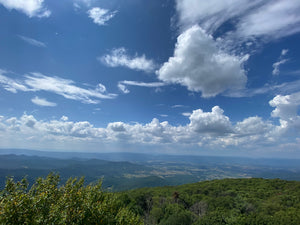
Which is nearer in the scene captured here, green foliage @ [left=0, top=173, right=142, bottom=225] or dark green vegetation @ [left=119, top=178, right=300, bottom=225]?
green foliage @ [left=0, top=173, right=142, bottom=225]

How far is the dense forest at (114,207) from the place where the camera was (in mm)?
9062

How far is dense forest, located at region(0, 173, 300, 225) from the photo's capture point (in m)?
9.06

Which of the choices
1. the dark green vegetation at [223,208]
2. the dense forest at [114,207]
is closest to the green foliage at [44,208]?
the dense forest at [114,207]

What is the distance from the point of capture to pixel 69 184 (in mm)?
14055

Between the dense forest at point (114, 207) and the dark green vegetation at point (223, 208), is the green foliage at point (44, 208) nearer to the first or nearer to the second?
the dense forest at point (114, 207)

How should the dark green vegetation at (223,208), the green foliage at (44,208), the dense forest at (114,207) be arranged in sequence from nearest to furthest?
the green foliage at (44,208)
the dense forest at (114,207)
the dark green vegetation at (223,208)

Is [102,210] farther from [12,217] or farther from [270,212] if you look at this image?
[270,212]

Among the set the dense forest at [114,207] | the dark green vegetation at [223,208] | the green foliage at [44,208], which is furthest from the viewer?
the dark green vegetation at [223,208]

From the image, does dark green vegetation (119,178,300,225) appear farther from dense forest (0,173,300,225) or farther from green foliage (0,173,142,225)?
green foliage (0,173,142,225)

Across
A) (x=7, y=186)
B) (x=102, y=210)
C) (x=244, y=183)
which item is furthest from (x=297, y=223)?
(x=244, y=183)

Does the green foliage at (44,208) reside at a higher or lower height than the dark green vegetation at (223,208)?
higher

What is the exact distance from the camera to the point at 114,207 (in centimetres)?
1742

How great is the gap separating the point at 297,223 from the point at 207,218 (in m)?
17.1

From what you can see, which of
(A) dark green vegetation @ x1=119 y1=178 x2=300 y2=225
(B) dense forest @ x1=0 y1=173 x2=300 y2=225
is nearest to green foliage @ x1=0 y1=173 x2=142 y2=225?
(B) dense forest @ x1=0 y1=173 x2=300 y2=225
